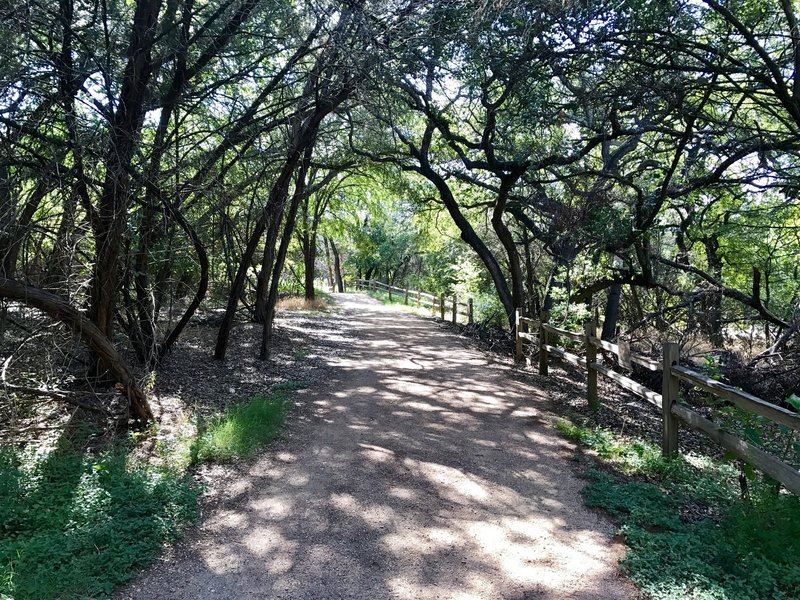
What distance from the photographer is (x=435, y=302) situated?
2689 cm

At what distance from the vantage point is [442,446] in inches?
252

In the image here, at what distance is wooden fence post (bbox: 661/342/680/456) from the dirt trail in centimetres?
106

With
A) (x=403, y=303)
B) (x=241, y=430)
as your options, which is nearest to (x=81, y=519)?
(x=241, y=430)

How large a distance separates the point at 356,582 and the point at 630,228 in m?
9.38

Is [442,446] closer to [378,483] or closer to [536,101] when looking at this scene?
[378,483]

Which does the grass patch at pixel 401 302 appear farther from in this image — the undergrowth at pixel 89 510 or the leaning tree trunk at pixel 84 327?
the undergrowth at pixel 89 510

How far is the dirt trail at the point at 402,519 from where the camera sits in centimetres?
363

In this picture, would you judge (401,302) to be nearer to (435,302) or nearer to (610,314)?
(435,302)

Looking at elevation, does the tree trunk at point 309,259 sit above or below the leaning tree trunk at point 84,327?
above

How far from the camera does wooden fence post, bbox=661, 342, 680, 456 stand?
590 centimetres

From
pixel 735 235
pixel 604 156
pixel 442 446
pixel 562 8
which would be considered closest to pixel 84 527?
pixel 442 446

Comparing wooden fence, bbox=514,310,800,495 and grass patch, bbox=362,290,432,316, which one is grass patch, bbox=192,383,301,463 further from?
grass patch, bbox=362,290,432,316

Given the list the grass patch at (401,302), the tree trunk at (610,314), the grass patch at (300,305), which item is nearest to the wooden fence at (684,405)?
the tree trunk at (610,314)

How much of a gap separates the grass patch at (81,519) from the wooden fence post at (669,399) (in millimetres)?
4683
